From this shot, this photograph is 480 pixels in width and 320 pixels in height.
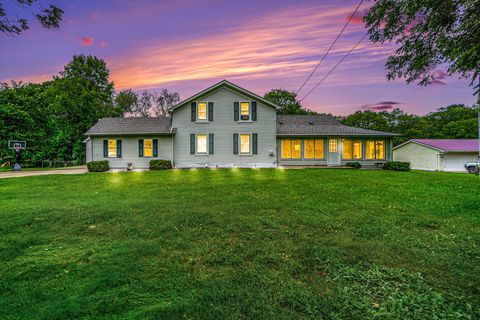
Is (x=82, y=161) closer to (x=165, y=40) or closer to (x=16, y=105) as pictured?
(x=16, y=105)

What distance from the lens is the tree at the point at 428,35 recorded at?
4375 millimetres

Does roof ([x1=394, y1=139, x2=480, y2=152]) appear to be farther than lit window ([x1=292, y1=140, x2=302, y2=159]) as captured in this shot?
Yes

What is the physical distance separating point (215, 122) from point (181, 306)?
17.1 meters

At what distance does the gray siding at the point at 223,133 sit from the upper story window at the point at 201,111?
1.39 feet

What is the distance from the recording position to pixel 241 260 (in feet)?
11.6

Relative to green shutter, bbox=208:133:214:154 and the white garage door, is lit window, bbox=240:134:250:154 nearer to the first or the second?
green shutter, bbox=208:133:214:154

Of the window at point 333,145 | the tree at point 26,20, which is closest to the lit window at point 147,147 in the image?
the tree at point 26,20

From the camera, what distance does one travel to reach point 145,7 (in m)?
Answer: 13.4

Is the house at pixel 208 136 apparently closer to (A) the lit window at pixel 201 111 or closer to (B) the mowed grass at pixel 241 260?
(A) the lit window at pixel 201 111

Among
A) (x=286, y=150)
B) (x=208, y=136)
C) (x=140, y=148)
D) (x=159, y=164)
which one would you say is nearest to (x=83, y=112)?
(x=140, y=148)

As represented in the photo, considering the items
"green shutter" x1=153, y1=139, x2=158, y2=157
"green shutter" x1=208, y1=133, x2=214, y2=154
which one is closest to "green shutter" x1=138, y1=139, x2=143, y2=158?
"green shutter" x1=153, y1=139, x2=158, y2=157

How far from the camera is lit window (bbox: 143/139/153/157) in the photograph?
19250 millimetres

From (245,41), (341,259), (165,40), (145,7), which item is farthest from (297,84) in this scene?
(341,259)

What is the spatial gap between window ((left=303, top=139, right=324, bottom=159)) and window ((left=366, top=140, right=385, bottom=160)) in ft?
14.0
